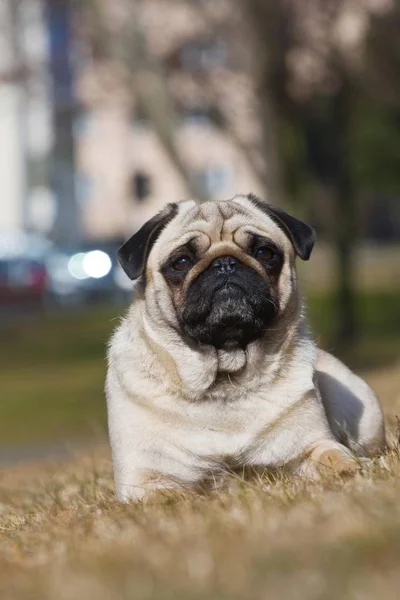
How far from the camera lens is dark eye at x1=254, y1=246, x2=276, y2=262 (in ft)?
21.8

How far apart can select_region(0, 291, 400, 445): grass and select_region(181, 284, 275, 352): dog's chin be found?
4.49 m

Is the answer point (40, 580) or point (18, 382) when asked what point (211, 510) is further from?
point (18, 382)

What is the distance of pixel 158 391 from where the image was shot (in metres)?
6.41

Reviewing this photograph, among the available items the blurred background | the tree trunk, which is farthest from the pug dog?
the tree trunk

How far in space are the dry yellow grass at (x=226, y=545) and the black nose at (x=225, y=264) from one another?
112 centimetres

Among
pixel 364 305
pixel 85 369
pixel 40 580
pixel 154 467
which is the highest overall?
pixel 40 580

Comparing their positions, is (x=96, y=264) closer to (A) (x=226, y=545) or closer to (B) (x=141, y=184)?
(B) (x=141, y=184)

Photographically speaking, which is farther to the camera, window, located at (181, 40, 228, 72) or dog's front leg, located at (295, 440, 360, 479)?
window, located at (181, 40, 228, 72)

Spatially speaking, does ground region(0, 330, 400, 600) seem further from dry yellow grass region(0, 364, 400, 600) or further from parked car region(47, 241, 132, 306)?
parked car region(47, 241, 132, 306)

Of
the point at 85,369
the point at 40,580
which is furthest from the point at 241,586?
the point at 85,369

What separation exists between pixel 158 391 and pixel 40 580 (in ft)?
7.75

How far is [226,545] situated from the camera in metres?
4.16

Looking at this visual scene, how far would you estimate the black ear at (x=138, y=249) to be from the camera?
6.59m

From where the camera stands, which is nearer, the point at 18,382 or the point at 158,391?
the point at 158,391
